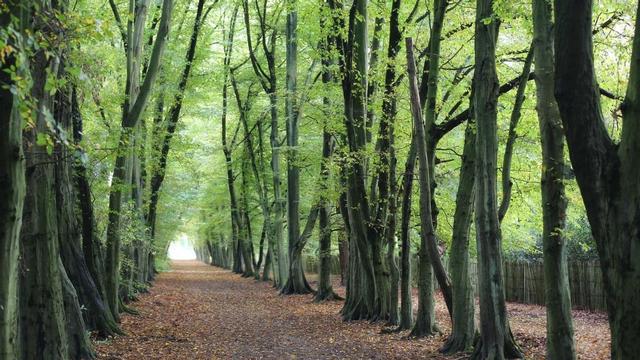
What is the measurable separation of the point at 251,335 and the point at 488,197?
677 centimetres

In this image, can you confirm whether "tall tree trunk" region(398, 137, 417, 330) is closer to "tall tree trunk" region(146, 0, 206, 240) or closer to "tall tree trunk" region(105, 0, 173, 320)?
"tall tree trunk" region(105, 0, 173, 320)

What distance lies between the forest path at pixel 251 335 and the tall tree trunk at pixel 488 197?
185 cm

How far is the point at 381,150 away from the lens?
14141 millimetres

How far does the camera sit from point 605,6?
9.38 m

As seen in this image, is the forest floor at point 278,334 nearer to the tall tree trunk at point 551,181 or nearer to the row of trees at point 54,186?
the row of trees at point 54,186

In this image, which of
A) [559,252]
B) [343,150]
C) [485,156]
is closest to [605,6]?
[485,156]

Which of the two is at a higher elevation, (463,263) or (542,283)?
(463,263)

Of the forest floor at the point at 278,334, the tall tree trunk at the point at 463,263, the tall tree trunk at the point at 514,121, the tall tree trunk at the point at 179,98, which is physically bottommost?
the forest floor at the point at 278,334

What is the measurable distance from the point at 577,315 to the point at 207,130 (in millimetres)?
A: 26341

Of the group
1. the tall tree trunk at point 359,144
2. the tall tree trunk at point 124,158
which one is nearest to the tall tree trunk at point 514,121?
the tall tree trunk at point 359,144

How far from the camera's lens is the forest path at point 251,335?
414 inches

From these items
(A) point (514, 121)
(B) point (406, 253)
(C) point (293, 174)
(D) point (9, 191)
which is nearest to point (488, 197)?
(A) point (514, 121)

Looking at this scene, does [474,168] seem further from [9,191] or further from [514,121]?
[9,191]

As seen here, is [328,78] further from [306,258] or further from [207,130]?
[306,258]
